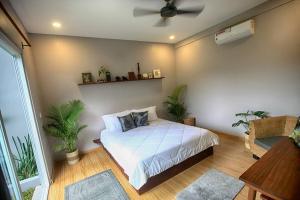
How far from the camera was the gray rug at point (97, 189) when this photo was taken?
2.12 meters

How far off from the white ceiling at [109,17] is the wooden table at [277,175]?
2.28 metres

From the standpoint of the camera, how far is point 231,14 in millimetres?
3012

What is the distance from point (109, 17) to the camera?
2619 millimetres

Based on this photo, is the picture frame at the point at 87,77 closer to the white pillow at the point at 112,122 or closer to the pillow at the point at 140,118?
the white pillow at the point at 112,122

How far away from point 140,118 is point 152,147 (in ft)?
4.01

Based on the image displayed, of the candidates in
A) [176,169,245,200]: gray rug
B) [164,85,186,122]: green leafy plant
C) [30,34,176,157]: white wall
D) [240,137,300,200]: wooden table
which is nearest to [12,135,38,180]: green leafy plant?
[30,34,176,157]: white wall

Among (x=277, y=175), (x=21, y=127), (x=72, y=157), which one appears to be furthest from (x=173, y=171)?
(x=21, y=127)

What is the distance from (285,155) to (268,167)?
0.28 meters

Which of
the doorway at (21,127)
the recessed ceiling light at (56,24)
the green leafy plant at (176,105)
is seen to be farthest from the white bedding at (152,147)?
the recessed ceiling light at (56,24)

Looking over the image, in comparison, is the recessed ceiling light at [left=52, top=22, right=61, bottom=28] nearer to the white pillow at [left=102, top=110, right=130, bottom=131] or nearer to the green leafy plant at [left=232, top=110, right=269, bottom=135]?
the white pillow at [left=102, top=110, right=130, bottom=131]

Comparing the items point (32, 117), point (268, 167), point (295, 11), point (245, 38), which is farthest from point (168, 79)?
point (268, 167)

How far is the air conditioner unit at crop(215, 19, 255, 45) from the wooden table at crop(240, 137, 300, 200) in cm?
235

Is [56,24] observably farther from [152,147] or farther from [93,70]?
[152,147]

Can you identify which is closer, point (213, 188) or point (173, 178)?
point (213, 188)
